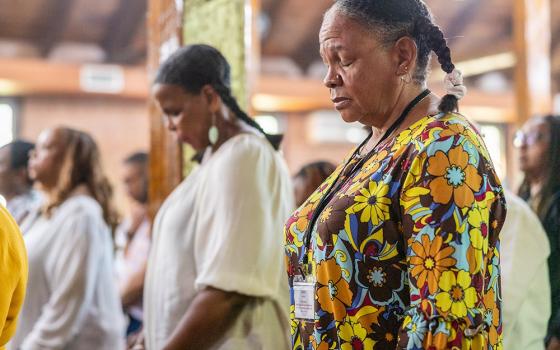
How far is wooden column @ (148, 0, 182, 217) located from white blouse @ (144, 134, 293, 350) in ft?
2.55

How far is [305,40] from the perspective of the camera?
351 inches

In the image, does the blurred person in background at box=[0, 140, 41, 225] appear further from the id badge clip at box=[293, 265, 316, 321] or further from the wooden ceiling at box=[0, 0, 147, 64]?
the wooden ceiling at box=[0, 0, 147, 64]

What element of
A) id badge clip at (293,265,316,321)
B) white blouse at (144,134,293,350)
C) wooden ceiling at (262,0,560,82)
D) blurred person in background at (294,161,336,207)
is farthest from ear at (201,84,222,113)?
wooden ceiling at (262,0,560,82)

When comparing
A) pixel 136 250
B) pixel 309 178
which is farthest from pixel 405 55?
pixel 136 250

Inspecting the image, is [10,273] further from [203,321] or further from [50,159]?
[50,159]

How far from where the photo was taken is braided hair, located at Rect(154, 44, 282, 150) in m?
1.88

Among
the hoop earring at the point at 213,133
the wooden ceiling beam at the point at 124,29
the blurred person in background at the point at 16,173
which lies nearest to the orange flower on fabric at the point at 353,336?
the hoop earring at the point at 213,133

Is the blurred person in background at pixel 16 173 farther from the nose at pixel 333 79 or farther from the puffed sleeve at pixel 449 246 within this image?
the puffed sleeve at pixel 449 246

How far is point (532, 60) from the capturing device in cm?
470

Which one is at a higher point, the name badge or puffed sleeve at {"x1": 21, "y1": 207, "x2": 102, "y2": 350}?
the name badge

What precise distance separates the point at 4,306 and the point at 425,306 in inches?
30.1

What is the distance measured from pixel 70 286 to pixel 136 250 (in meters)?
1.03

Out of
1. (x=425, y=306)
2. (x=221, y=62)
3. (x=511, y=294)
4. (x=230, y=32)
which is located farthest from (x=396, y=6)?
(x=230, y=32)

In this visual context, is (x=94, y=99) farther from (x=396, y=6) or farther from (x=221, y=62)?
(x=396, y=6)
